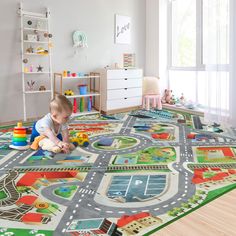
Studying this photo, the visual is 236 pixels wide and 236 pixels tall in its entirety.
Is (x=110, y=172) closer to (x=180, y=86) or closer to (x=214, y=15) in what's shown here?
(x=214, y=15)

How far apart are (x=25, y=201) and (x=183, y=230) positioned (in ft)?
3.05

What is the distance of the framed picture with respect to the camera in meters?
5.04

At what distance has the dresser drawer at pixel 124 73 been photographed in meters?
4.55

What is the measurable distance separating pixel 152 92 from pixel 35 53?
210 centimetres

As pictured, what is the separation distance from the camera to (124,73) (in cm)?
471

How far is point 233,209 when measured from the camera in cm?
165

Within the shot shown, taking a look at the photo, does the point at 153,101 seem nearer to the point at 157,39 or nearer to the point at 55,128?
the point at 157,39

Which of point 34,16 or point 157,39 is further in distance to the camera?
Result: point 157,39

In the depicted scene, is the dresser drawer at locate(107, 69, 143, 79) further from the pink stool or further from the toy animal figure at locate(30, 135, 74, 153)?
the toy animal figure at locate(30, 135, 74, 153)

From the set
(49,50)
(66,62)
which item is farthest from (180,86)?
(49,50)

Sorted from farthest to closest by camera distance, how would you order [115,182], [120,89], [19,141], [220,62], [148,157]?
[120,89], [220,62], [19,141], [148,157], [115,182]

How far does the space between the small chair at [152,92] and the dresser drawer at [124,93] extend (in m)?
0.16

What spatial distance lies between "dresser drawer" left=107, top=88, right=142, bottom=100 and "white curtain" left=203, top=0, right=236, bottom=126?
120cm

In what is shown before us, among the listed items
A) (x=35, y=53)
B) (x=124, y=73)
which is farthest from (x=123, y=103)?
(x=35, y=53)
